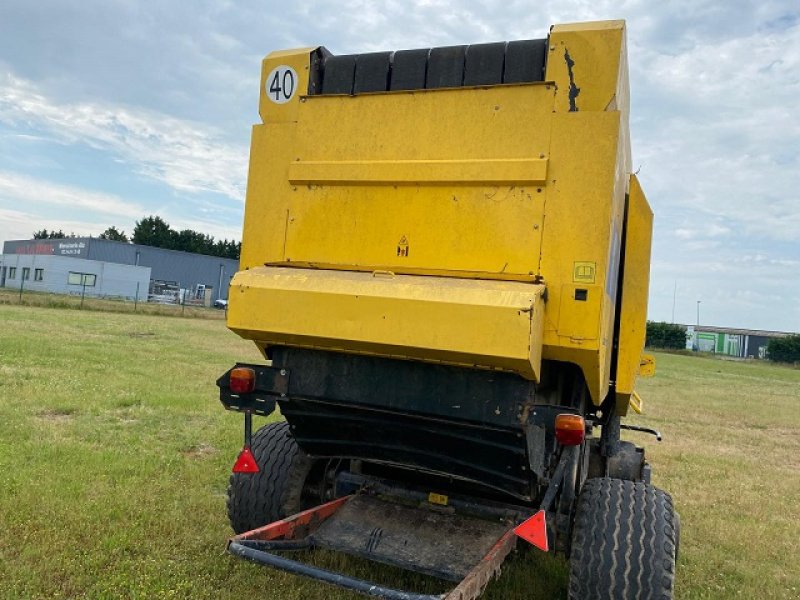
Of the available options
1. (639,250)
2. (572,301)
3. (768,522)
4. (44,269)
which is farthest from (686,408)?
(44,269)

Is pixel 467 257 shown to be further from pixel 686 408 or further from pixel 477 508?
pixel 686 408

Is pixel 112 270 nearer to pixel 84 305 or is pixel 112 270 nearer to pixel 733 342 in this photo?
pixel 84 305

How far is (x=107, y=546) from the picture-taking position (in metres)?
4.00

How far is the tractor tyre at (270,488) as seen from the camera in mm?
4043

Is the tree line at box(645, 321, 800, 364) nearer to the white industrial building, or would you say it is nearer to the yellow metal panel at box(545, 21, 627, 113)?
the white industrial building

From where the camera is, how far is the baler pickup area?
307cm

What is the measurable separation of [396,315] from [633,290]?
1847 mm

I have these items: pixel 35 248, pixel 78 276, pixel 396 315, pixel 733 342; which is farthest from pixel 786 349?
pixel 35 248

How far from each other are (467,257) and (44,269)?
2424 inches

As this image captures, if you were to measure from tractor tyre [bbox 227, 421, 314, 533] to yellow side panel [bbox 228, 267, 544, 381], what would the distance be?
116 centimetres

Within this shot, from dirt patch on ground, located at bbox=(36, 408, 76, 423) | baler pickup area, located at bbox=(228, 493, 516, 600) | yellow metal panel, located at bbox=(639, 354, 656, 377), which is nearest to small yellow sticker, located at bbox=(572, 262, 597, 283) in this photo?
baler pickup area, located at bbox=(228, 493, 516, 600)

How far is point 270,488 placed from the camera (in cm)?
405

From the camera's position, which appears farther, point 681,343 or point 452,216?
point 681,343

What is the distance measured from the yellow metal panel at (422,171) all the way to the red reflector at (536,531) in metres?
1.51
